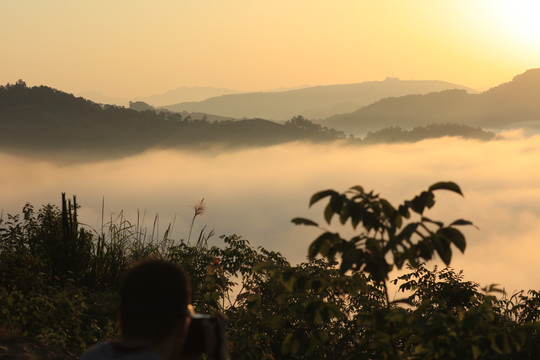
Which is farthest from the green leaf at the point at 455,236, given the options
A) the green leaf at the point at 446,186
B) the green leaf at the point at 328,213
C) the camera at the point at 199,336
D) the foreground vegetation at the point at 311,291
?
the camera at the point at 199,336

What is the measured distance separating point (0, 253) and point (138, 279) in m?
10.3

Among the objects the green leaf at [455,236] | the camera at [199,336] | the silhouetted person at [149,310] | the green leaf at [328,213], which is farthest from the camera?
the green leaf at [328,213]

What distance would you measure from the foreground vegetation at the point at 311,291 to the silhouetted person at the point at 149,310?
1.13 m

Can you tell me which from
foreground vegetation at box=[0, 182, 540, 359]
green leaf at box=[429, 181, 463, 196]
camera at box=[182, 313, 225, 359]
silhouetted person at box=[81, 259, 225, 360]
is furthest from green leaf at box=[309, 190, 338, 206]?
silhouetted person at box=[81, 259, 225, 360]

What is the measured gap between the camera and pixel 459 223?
11.6 feet

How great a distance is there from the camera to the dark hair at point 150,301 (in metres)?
2.35

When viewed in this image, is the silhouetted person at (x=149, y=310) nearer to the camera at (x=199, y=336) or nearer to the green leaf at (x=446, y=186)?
the camera at (x=199, y=336)

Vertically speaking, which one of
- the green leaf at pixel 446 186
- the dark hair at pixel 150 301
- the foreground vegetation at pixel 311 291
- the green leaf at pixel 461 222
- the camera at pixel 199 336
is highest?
the green leaf at pixel 446 186

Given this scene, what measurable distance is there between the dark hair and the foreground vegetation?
44.8 inches

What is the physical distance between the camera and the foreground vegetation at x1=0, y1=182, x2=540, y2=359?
3678 millimetres

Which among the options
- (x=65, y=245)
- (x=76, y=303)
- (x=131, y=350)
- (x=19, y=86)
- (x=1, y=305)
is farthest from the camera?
(x=19, y=86)

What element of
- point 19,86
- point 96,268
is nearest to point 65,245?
point 96,268

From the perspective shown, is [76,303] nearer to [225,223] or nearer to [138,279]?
[138,279]

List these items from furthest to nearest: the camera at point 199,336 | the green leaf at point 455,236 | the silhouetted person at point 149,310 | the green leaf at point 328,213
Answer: the green leaf at point 328,213
the green leaf at point 455,236
the camera at point 199,336
the silhouetted person at point 149,310
